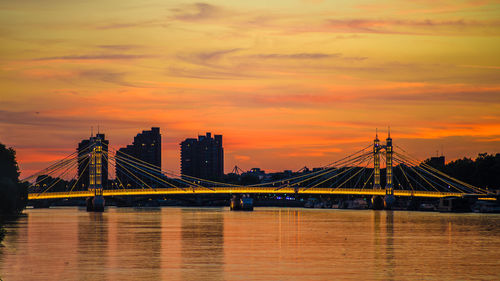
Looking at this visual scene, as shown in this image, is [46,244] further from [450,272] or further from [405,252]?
[450,272]

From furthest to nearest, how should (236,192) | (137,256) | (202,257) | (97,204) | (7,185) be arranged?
(97,204) → (236,192) → (7,185) → (137,256) → (202,257)

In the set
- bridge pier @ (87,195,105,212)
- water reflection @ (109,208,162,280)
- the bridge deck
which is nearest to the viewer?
water reflection @ (109,208,162,280)

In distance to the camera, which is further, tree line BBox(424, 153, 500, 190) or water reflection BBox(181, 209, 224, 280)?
tree line BBox(424, 153, 500, 190)

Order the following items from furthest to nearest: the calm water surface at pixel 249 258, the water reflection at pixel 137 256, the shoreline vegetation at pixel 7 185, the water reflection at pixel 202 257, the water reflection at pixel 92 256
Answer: the shoreline vegetation at pixel 7 185, the water reflection at pixel 92 256, the water reflection at pixel 137 256, the calm water surface at pixel 249 258, the water reflection at pixel 202 257

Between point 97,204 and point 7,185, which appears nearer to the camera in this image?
point 7,185

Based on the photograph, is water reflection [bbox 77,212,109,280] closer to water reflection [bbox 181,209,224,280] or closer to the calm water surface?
the calm water surface

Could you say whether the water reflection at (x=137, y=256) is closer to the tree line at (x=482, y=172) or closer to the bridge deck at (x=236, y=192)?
the bridge deck at (x=236, y=192)

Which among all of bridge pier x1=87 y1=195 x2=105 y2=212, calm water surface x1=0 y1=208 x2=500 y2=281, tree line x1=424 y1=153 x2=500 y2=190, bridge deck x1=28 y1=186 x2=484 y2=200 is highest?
tree line x1=424 y1=153 x2=500 y2=190

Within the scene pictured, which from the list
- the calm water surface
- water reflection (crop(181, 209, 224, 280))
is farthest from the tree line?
water reflection (crop(181, 209, 224, 280))

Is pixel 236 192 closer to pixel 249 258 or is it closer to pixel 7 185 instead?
pixel 7 185

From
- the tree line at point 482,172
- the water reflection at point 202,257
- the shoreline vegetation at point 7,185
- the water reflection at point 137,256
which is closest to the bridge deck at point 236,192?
the tree line at point 482,172

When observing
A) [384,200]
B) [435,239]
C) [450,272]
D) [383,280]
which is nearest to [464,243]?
[435,239]

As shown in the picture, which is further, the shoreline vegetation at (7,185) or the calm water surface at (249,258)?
the shoreline vegetation at (7,185)

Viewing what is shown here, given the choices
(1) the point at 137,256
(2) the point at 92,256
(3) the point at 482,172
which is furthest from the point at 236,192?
(1) the point at 137,256
